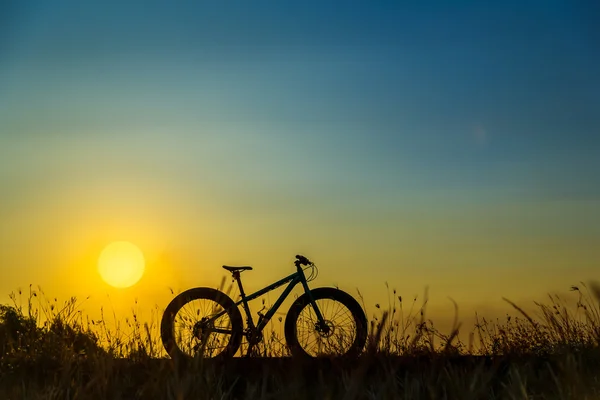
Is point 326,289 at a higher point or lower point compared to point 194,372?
higher

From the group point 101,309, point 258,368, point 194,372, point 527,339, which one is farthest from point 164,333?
point 194,372

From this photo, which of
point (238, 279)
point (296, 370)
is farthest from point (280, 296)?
point (296, 370)

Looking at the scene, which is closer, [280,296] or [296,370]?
[296,370]

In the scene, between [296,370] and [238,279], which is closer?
[296,370]

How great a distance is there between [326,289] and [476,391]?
23.6 ft

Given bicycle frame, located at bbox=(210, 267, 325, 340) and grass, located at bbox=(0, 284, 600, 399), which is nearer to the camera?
grass, located at bbox=(0, 284, 600, 399)

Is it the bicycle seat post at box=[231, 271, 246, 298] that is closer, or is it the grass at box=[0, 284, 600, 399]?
the grass at box=[0, 284, 600, 399]

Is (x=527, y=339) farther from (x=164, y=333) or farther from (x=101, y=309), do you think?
(x=101, y=309)

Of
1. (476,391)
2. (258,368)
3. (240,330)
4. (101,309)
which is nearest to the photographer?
(476,391)

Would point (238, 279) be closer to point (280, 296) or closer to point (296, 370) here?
point (280, 296)

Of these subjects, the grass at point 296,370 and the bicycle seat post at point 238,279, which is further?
the bicycle seat post at point 238,279

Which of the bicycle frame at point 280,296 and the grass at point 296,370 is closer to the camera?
the grass at point 296,370

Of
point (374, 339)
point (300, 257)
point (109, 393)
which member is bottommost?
point (109, 393)

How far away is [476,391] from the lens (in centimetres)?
256
